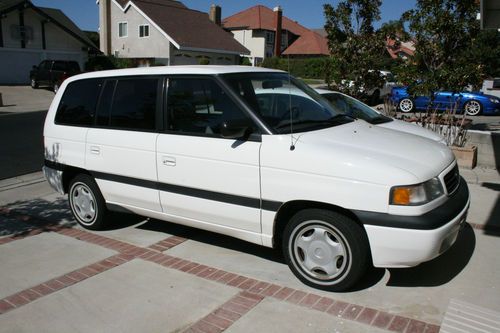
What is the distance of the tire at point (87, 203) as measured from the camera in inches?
211

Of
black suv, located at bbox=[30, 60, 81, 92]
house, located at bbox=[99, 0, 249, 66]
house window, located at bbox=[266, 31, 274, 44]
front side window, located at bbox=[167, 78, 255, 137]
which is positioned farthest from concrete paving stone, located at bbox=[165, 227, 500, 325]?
house window, located at bbox=[266, 31, 274, 44]

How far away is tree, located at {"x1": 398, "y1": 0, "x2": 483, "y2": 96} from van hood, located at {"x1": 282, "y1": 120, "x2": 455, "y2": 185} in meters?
6.68

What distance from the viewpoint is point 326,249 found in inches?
150

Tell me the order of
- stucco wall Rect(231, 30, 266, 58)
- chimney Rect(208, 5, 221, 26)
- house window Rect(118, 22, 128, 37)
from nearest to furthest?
house window Rect(118, 22, 128, 37), chimney Rect(208, 5, 221, 26), stucco wall Rect(231, 30, 266, 58)

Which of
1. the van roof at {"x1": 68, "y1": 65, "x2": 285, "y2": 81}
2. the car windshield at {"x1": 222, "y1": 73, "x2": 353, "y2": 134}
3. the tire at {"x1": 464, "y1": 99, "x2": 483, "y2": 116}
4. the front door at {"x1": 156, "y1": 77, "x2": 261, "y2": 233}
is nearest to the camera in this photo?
the front door at {"x1": 156, "y1": 77, "x2": 261, "y2": 233}

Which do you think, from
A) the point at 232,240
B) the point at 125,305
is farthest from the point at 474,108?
the point at 125,305

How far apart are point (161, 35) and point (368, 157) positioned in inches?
1515

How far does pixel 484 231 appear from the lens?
5.40 m

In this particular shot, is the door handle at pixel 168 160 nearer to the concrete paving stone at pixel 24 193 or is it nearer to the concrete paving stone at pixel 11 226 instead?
the concrete paving stone at pixel 11 226

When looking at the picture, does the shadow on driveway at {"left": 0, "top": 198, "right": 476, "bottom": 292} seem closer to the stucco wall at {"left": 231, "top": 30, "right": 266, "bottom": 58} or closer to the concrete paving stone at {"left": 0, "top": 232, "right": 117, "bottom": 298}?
the concrete paving stone at {"left": 0, "top": 232, "right": 117, "bottom": 298}

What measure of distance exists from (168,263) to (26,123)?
12.8 m

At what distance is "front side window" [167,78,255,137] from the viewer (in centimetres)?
427

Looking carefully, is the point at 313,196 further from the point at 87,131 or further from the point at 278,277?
the point at 87,131

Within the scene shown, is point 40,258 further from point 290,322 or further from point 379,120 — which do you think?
point 379,120
